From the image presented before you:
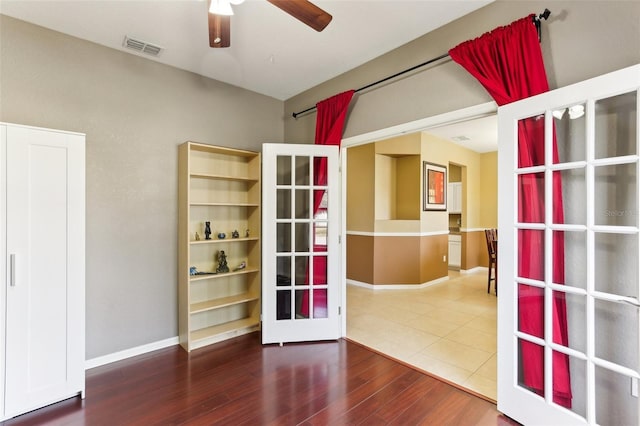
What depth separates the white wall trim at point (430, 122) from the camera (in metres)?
2.21

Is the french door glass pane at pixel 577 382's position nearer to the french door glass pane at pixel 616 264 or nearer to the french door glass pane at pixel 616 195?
the french door glass pane at pixel 616 264

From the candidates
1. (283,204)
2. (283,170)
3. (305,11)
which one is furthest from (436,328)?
(305,11)

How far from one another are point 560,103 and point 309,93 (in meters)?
2.56

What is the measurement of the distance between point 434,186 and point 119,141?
514 cm

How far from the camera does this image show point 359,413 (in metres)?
2.07

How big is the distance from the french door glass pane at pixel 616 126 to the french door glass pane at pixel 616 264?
1.46 ft

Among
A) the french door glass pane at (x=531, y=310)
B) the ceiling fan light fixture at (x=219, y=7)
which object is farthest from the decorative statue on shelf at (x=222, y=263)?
the french door glass pane at (x=531, y=310)

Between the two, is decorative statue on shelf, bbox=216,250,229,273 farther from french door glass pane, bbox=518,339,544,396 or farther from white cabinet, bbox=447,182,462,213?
white cabinet, bbox=447,182,462,213

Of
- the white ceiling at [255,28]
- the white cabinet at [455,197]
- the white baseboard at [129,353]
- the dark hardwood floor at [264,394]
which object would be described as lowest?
the dark hardwood floor at [264,394]

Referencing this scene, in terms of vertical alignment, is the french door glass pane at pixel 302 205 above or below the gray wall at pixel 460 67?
below

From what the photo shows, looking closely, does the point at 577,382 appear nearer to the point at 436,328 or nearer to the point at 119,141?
the point at 436,328

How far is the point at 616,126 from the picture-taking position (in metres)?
1.62

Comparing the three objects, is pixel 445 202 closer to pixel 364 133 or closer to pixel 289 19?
pixel 364 133

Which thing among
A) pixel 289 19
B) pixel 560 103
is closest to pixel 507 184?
pixel 560 103
